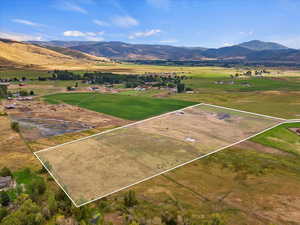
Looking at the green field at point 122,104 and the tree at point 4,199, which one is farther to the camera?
the green field at point 122,104

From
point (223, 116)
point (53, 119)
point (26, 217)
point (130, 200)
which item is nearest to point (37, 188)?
point (26, 217)

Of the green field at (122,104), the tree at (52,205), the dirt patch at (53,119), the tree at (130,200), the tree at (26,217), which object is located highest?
the green field at (122,104)

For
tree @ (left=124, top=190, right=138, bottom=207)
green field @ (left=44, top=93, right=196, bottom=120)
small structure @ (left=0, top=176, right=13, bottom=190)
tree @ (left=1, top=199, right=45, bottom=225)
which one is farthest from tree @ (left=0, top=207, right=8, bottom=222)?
green field @ (left=44, top=93, right=196, bottom=120)

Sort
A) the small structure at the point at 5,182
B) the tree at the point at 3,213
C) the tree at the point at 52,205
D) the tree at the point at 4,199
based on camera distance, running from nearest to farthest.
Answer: the tree at the point at 3,213
the tree at the point at 52,205
the tree at the point at 4,199
the small structure at the point at 5,182

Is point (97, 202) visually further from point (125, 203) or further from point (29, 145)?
point (29, 145)

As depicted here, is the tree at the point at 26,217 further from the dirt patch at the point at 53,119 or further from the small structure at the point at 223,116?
the small structure at the point at 223,116

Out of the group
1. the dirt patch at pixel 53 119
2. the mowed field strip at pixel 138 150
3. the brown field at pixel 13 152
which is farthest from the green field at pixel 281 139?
the brown field at pixel 13 152

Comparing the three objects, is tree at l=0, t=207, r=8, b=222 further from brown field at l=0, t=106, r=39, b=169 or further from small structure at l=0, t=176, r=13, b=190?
brown field at l=0, t=106, r=39, b=169

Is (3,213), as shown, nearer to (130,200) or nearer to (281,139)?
(130,200)
